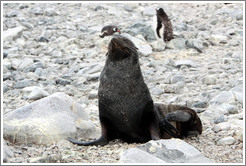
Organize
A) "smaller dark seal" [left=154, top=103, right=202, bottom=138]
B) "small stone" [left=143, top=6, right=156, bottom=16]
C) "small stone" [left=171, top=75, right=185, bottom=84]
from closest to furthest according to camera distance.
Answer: "smaller dark seal" [left=154, top=103, right=202, bottom=138]
"small stone" [left=171, top=75, right=185, bottom=84]
"small stone" [left=143, top=6, right=156, bottom=16]

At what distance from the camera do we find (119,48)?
4.35 meters

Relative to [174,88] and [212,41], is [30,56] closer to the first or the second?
[174,88]

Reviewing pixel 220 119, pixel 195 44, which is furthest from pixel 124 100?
pixel 195 44

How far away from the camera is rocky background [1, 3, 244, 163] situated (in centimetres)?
413

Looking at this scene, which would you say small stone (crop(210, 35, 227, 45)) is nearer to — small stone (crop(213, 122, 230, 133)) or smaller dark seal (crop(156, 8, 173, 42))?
smaller dark seal (crop(156, 8, 173, 42))

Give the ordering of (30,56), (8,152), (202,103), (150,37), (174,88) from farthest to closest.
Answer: (150,37), (30,56), (174,88), (202,103), (8,152)

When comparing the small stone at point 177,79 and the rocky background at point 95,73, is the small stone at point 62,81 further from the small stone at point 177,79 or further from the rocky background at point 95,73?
the small stone at point 177,79

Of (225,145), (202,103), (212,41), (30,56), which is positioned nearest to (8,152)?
(225,145)

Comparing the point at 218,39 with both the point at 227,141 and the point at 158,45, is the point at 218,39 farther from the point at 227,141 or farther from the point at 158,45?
the point at 227,141

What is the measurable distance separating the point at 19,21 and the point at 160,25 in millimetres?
3534

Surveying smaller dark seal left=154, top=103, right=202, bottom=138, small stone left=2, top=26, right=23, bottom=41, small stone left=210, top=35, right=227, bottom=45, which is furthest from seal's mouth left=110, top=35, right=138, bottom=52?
small stone left=210, top=35, right=227, bottom=45

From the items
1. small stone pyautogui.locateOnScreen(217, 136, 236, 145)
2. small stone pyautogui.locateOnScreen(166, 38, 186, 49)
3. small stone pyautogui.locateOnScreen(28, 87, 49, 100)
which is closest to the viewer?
small stone pyautogui.locateOnScreen(217, 136, 236, 145)

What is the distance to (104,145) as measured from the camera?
14.0 feet

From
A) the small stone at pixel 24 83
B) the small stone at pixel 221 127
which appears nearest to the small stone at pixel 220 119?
the small stone at pixel 221 127
